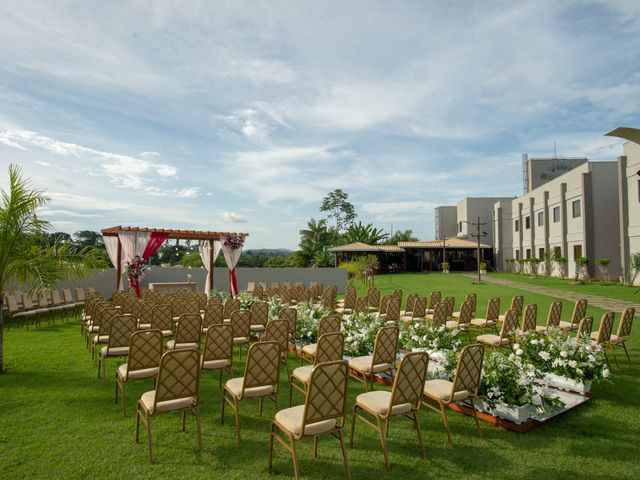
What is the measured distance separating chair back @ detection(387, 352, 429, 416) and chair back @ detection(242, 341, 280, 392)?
126 centimetres

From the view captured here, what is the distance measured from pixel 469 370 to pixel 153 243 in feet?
41.5

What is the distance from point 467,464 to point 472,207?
46.8 m

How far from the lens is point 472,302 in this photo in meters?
9.06

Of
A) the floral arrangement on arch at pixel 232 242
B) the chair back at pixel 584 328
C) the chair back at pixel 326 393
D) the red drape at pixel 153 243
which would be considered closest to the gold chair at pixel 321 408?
the chair back at pixel 326 393

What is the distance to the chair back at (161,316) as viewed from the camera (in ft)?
24.2

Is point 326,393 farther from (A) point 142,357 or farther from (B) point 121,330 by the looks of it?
(B) point 121,330

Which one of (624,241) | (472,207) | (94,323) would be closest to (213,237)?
(94,323)

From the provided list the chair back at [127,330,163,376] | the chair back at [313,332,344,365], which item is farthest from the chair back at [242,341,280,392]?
the chair back at [127,330,163,376]

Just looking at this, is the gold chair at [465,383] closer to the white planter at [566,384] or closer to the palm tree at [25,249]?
the white planter at [566,384]

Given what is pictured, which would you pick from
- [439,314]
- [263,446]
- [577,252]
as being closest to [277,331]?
[263,446]

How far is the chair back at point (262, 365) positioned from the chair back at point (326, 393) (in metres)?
0.97

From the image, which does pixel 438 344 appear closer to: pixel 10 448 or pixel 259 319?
pixel 259 319

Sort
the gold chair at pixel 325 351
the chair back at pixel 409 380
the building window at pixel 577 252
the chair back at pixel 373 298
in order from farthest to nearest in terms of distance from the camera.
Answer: the building window at pixel 577 252 < the chair back at pixel 373 298 < the gold chair at pixel 325 351 < the chair back at pixel 409 380

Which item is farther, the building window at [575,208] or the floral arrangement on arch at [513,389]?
the building window at [575,208]
